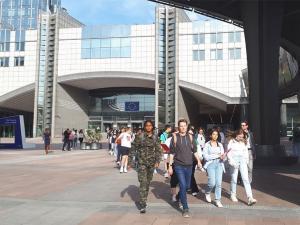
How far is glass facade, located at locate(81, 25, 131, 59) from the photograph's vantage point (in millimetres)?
70250

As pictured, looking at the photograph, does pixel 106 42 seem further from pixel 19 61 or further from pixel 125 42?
pixel 19 61

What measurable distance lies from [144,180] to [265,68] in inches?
488

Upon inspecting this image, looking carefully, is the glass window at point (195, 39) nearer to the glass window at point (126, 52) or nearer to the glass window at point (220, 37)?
the glass window at point (220, 37)

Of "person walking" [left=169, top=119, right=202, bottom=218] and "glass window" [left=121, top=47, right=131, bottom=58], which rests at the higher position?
"glass window" [left=121, top=47, right=131, bottom=58]

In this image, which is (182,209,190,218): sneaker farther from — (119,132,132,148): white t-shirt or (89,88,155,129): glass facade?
(89,88,155,129): glass facade

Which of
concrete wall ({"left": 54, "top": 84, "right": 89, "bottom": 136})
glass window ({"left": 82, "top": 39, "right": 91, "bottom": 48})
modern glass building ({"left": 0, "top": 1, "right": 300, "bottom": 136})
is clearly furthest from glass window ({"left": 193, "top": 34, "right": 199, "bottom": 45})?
concrete wall ({"left": 54, "top": 84, "right": 89, "bottom": 136})

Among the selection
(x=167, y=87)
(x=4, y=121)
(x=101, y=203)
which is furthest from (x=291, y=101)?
(x=101, y=203)

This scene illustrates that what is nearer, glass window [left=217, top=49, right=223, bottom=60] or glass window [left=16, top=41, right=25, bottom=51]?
glass window [left=217, top=49, right=223, bottom=60]

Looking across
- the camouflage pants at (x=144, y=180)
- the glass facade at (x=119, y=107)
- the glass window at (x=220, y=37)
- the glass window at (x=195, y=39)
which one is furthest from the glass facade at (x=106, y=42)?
the camouflage pants at (x=144, y=180)

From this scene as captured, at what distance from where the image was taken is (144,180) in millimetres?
8477

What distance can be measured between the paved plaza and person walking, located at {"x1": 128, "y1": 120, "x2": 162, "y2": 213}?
0.62 m

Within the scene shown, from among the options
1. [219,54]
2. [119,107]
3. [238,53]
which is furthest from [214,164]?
[119,107]

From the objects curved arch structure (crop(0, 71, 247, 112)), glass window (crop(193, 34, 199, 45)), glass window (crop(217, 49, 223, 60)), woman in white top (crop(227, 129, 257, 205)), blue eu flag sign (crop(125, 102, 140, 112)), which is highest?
glass window (crop(193, 34, 199, 45))

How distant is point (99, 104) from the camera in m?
82.1
